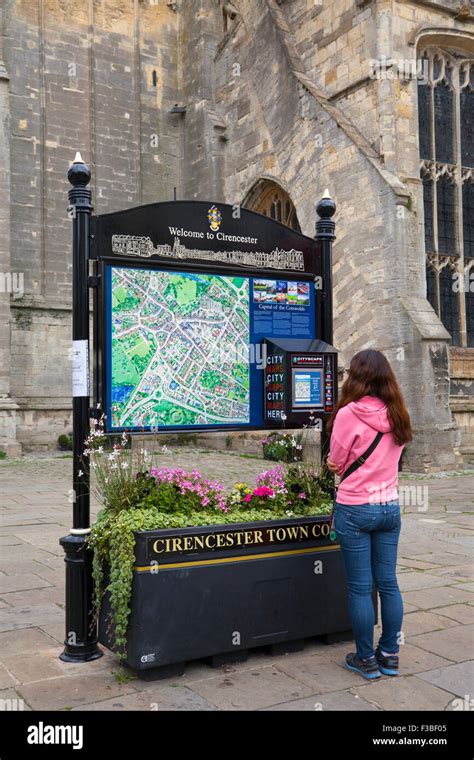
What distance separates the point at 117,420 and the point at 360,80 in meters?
13.1

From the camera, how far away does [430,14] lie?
15.7 metres

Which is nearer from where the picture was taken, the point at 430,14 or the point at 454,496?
the point at 454,496

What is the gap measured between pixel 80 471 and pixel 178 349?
1018 millimetres

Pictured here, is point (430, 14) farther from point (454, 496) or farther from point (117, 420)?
point (117, 420)

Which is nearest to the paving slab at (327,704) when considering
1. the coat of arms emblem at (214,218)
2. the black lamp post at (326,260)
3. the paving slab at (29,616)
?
the paving slab at (29,616)

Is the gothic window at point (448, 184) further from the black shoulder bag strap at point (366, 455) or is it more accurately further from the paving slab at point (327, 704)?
the paving slab at point (327, 704)

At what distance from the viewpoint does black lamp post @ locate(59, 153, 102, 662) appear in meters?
4.44

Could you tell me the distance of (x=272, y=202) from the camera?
63.9ft

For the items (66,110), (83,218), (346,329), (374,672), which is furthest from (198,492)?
(66,110)

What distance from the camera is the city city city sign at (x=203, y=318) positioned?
4.59 m

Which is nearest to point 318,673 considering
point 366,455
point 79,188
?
point 366,455

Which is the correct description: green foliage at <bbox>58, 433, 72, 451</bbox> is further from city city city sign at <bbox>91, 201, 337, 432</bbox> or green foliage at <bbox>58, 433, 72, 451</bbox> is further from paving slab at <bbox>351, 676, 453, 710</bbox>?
paving slab at <bbox>351, 676, 453, 710</bbox>

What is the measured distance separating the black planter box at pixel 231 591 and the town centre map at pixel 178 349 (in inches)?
33.7
